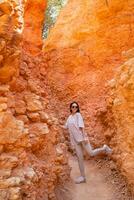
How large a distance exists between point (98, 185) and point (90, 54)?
3535mm

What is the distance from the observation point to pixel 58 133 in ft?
21.1

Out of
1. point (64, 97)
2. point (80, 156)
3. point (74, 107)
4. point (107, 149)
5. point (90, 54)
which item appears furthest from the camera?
point (90, 54)

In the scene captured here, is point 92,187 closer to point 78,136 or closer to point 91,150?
point 91,150

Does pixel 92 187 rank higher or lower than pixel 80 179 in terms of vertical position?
lower

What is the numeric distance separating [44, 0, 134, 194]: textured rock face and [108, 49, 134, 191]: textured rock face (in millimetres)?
750

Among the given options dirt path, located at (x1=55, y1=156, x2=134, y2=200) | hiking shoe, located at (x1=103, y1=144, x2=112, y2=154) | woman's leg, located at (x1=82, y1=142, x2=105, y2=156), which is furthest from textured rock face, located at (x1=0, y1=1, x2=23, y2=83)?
hiking shoe, located at (x1=103, y1=144, x2=112, y2=154)

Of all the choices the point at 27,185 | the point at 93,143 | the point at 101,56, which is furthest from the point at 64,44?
the point at 27,185

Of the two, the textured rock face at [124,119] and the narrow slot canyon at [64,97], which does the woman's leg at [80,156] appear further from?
the textured rock face at [124,119]

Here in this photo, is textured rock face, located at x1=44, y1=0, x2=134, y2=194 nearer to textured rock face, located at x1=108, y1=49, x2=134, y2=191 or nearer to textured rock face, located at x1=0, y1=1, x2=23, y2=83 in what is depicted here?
textured rock face, located at x1=108, y1=49, x2=134, y2=191

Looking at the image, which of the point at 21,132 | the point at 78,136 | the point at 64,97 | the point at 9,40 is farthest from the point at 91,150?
the point at 9,40

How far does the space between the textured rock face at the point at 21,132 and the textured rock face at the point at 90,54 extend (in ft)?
5.61

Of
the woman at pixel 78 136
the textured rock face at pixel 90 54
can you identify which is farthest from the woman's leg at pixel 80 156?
the textured rock face at pixel 90 54

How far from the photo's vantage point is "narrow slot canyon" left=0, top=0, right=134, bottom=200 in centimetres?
498

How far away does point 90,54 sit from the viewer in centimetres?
878
